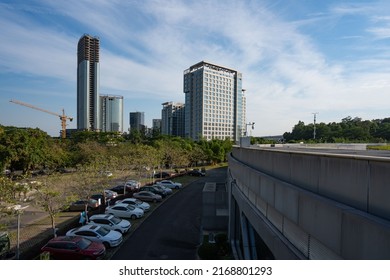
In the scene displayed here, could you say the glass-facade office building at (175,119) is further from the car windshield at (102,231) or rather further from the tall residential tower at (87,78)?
the car windshield at (102,231)

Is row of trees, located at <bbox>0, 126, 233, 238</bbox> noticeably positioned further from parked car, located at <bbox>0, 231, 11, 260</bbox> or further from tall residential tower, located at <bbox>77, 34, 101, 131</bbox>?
tall residential tower, located at <bbox>77, 34, 101, 131</bbox>

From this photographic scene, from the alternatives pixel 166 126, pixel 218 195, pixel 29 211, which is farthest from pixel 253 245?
pixel 166 126

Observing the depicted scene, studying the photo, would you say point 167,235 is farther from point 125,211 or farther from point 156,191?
point 156,191

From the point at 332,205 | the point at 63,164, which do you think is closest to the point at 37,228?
the point at 332,205

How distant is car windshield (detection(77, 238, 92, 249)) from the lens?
13.7 m

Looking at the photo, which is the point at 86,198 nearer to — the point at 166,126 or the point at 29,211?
the point at 29,211

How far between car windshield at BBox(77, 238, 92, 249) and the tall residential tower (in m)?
154

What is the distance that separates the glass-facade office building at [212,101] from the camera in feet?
417

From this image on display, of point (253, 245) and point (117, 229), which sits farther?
point (117, 229)

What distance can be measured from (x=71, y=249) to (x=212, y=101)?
11841cm

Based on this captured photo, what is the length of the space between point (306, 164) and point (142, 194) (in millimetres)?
23566

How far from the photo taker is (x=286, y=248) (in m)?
6.15

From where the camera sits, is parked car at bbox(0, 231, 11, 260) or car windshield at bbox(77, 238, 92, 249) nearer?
parked car at bbox(0, 231, 11, 260)

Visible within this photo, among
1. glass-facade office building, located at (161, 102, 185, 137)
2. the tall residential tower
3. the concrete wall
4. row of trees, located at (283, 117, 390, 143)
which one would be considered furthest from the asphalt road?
the tall residential tower
